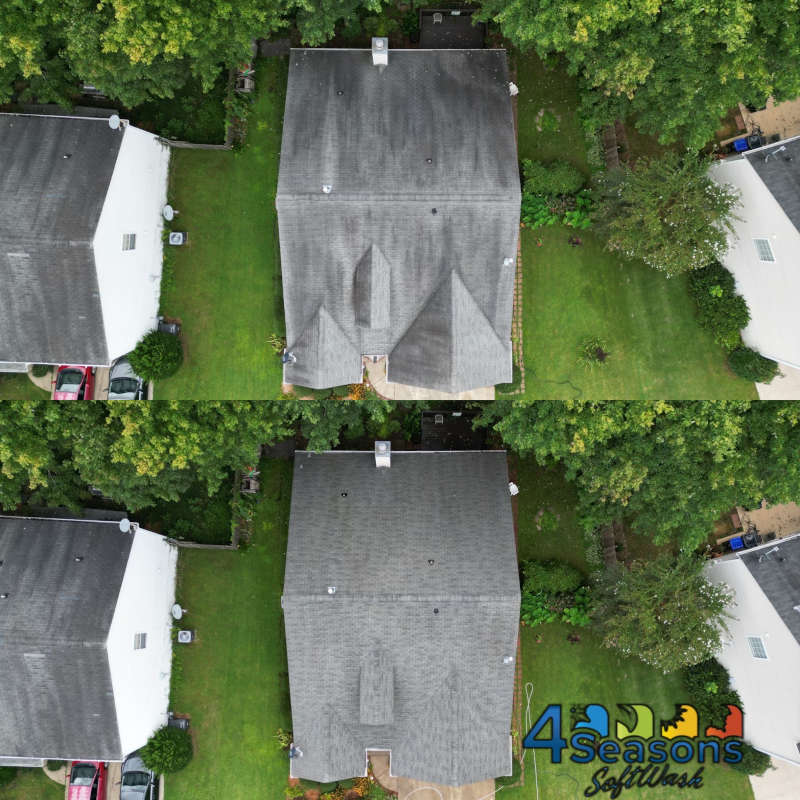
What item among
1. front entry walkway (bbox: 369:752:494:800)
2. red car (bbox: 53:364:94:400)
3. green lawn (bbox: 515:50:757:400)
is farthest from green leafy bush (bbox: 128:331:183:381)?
front entry walkway (bbox: 369:752:494:800)

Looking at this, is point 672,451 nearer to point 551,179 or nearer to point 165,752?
point 551,179

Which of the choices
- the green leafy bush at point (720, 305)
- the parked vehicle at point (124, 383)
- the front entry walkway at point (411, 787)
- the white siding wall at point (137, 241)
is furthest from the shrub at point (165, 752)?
the green leafy bush at point (720, 305)

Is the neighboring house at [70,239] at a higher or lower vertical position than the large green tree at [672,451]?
higher

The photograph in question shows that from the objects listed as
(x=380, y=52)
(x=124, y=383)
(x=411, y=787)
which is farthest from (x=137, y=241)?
(x=411, y=787)

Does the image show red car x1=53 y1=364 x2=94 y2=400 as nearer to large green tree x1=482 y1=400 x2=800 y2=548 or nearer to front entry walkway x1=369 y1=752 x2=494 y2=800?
large green tree x1=482 y1=400 x2=800 y2=548

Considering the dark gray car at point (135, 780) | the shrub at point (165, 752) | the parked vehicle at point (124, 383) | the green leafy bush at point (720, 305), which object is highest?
the green leafy bush at point (720, 305)

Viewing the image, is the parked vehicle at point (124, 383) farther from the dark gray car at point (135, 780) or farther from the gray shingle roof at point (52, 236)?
the dark gray car at point (135, 780)

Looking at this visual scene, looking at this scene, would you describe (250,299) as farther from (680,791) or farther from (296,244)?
(680,791)
